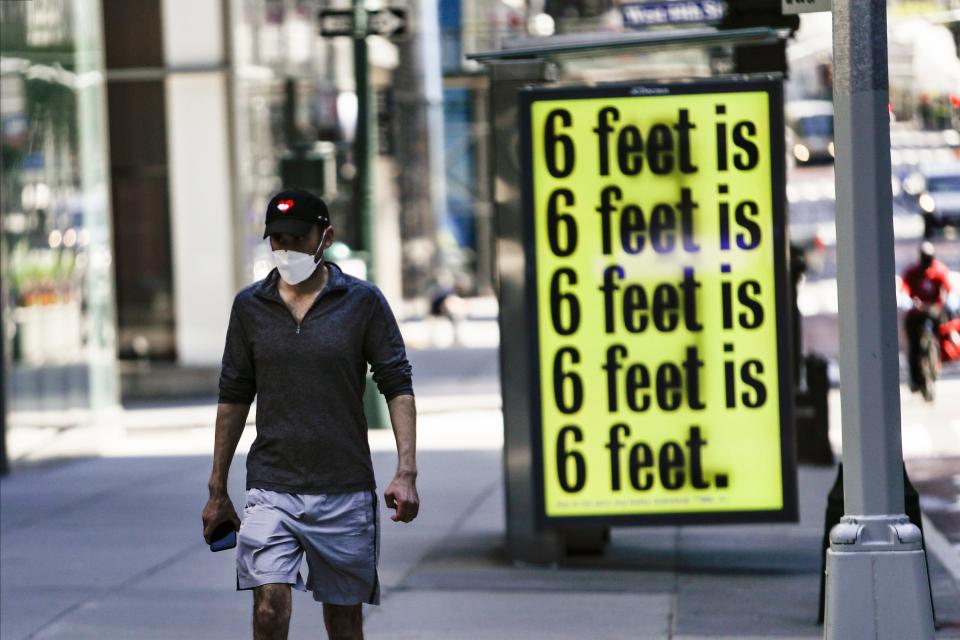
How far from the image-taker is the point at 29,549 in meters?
10.4

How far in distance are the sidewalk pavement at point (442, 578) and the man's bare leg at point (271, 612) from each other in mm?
2172

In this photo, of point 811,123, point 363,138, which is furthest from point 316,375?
point 811,123

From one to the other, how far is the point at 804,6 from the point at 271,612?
3558 mm

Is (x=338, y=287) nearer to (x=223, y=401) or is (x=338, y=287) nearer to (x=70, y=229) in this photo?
(x=223, y=401)

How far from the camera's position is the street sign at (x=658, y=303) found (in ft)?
29.8

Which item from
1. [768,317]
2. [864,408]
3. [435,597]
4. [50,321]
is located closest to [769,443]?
[768,317]

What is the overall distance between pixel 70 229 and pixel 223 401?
10.6 meters

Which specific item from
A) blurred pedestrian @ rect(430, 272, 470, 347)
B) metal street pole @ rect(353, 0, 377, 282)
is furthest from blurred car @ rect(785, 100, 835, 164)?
metal street pole @ rect(353, 0, 377, 282)

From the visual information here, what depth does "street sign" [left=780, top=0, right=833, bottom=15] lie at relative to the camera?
7.35 meters

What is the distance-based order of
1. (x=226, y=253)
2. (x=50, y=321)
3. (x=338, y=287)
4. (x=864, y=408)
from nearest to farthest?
(x=338, y=287), (x=864, y=408), (x=50, y=321), (x=226, y=253)

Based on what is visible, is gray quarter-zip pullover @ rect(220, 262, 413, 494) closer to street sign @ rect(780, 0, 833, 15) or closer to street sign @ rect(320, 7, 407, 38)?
street sign @ rect(780, 0, 833, 15)

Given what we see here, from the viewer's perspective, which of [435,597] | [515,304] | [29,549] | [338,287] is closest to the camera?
[338,287]

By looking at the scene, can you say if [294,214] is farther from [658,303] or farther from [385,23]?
[385,23]

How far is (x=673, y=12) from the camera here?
40.5ft
